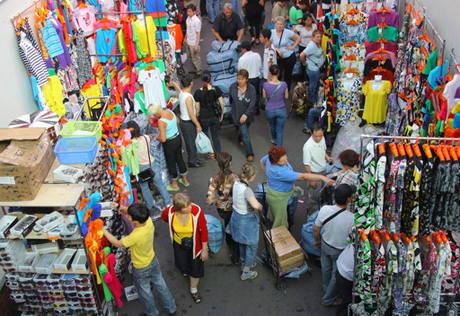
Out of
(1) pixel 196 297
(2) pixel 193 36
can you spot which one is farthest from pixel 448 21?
(2) pixel 193 36

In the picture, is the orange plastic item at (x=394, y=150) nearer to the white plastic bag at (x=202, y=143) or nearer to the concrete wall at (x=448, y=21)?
the concrete wall at (x=448, y=21)

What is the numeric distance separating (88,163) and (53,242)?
0.95 m

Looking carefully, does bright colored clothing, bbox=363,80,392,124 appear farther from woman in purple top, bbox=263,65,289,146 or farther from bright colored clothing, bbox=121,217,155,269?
bright colored clothing, bbox=121,217,155,269

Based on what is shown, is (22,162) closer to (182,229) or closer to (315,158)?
(182,229)

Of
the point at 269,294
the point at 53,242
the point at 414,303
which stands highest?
the point at 53,242

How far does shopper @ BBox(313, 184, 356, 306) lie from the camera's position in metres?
4.94

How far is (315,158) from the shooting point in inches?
249

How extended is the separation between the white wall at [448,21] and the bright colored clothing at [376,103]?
1078mm

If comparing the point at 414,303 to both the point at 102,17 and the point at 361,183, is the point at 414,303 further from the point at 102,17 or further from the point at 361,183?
the point at 102,17

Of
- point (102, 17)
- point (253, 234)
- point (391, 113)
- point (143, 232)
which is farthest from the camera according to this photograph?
point (102, 17)

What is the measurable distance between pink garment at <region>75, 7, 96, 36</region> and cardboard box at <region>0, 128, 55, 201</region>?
387 cm

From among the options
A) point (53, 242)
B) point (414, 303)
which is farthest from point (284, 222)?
point (53, 242)

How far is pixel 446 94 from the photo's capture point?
5090 mm

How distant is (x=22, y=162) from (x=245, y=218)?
8.31 feet
